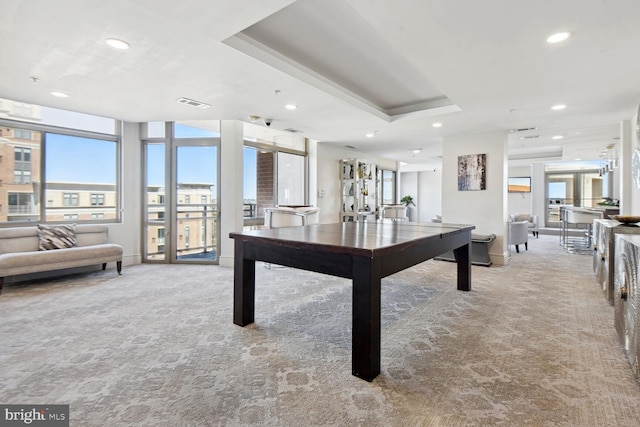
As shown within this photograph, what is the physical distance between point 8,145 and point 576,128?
339 inches

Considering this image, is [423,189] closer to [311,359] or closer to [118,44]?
[311,359]

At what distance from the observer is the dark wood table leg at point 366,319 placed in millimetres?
1876


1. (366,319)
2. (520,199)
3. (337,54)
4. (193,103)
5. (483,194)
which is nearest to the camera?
(366,319)

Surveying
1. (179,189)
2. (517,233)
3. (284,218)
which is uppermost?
(179,189)

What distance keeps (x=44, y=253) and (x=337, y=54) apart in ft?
13.8

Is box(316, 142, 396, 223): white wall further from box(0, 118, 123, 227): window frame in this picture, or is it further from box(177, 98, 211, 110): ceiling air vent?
box(0, 118, 123, 227): window frame

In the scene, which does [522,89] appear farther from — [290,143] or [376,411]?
[290,143]

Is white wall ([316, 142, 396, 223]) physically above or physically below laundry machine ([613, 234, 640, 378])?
above

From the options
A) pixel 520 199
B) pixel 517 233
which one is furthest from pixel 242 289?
pixel 520 199

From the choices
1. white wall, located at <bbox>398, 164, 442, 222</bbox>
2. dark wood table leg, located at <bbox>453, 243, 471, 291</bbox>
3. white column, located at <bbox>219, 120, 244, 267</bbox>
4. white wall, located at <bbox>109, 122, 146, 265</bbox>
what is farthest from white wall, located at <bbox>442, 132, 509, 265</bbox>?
white wall, located at <bbox>398, 164, 442, 222</bbox>

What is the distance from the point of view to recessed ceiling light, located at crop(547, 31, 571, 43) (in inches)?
89.7

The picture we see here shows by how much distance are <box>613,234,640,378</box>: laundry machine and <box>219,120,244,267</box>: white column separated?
463 centimetres

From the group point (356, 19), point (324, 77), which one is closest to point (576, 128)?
point (324, 77)

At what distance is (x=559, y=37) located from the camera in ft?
7.66
